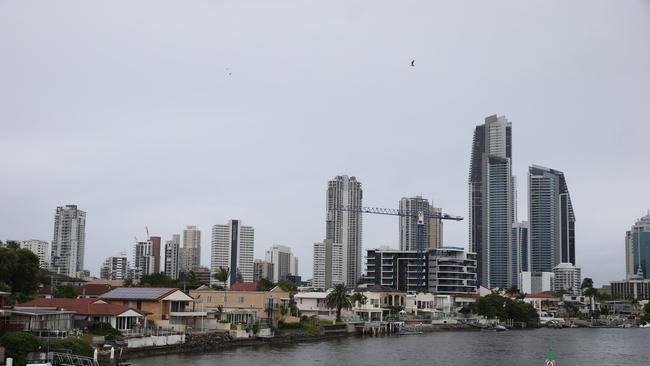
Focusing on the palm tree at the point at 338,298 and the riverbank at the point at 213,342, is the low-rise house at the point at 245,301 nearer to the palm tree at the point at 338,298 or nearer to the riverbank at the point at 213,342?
the riverbank at the point at 213,342

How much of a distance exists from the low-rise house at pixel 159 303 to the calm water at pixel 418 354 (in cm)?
635

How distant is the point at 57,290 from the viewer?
85562 mm

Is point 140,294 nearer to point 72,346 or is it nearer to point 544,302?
point 72,346

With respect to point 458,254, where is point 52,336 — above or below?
below

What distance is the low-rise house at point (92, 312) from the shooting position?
57.8 meters

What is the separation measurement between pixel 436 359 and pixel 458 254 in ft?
337

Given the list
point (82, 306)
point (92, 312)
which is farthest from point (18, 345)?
point (82, 306)

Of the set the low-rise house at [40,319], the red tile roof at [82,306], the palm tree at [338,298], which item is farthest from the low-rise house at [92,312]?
the palm tree at [338,298]

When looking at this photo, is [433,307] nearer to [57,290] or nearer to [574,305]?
[574,305]

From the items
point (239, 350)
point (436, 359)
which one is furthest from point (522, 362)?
point (239, 350)

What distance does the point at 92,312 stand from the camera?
58125mm

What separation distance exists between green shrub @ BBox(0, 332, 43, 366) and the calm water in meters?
9.17

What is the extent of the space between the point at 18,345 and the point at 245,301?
43.1 metres

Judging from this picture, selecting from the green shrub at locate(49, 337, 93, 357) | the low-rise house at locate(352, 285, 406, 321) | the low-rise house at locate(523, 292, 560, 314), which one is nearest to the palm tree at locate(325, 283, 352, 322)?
the low-rise house at locate(352, 285, 406, 321)
